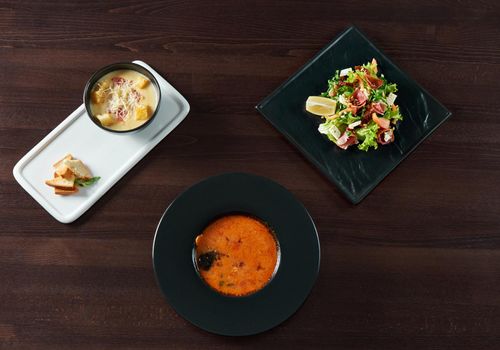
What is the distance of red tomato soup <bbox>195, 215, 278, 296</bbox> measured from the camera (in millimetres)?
1988

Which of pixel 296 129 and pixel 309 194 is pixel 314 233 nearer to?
pixel 309 194

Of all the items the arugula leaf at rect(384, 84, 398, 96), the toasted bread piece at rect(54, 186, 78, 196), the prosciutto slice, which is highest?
the arugula leaf at rect(384, 84, 398, 96)

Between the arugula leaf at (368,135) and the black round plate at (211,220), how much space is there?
0.35 meters

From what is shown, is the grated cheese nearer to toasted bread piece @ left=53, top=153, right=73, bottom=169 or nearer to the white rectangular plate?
the white rectangular plate

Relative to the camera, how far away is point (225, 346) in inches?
79.9

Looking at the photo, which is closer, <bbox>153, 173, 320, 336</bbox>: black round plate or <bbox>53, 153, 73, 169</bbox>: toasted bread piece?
<bbox>153, 173, 320, 336</bbox>: black round plate

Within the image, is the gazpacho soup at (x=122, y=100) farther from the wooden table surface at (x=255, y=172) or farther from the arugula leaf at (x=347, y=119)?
the arugula leaf at (x=347, y=119)

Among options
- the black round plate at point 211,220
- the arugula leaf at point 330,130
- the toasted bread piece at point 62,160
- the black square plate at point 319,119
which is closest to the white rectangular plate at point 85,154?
the toasted bread piece at point 62,160

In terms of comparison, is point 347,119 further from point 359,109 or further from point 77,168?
point 77,168

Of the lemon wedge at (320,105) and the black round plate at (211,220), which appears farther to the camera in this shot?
the lemon wedge at (320,105)

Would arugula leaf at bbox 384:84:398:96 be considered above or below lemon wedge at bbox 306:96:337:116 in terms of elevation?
above

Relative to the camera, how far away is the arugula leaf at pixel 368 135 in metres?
2.03

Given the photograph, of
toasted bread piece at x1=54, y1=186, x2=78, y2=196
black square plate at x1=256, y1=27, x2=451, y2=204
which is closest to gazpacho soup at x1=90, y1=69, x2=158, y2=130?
toasted bread piece at x1=54, y1=186, x2=78, y2=196

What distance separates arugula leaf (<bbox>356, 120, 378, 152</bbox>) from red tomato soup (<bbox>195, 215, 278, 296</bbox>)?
0.49 meters
